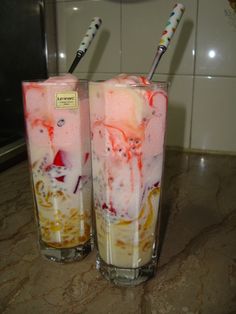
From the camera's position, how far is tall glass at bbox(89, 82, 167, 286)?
340 mm

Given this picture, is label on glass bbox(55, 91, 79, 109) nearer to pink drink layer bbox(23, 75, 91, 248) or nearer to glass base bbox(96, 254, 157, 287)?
pink drink layer bbox(23, 75, 91, 248)

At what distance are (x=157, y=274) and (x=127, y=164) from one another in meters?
0.17

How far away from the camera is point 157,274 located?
0.40 meters

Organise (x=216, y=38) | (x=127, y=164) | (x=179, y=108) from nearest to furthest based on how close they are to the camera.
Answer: (x=127, y=164) → (x=216, y=38) → (x=179, y=108)

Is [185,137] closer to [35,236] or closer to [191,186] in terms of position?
[191,186]

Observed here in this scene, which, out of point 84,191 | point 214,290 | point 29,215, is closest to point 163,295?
point 214,290

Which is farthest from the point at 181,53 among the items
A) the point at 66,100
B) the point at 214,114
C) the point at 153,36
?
the point at 66,100

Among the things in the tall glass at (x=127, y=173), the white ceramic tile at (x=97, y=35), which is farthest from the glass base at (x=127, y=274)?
the white ceramic tile at (x=97, y=35)

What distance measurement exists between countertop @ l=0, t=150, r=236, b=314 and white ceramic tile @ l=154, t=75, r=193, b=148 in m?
0.40

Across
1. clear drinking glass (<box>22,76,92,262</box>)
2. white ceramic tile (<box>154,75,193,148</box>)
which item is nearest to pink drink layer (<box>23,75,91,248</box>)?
clear drinking glass (<box>22,76,92,262</box>)

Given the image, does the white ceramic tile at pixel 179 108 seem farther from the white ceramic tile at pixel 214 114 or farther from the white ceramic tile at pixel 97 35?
the white ceramic tile at pixel 97 35

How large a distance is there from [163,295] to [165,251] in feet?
0.31

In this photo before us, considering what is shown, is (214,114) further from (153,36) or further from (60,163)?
(60,163)

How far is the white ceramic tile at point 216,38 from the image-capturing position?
854mm
